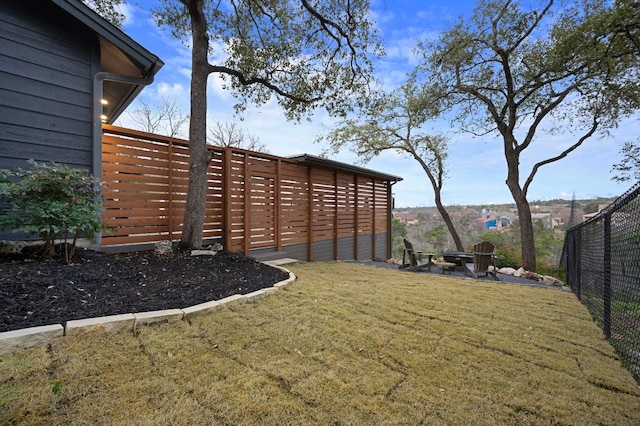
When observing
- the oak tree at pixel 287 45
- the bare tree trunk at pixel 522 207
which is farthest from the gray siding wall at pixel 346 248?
the bare tree trunk at pixel 522 207

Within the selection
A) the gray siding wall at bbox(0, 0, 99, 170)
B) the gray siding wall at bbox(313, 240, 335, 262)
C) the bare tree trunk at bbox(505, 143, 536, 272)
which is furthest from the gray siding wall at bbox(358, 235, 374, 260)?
the gray siding wall at bbox(0, 0, 99, 170)

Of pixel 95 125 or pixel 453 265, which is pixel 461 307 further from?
pixel 95 125

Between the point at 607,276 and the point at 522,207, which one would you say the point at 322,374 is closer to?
the point at 607,276

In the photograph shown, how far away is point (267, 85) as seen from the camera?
5.91 metres

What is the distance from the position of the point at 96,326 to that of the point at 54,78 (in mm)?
3993

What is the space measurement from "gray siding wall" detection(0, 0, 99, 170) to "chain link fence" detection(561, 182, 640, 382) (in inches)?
250

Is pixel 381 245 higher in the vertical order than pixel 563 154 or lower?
lower

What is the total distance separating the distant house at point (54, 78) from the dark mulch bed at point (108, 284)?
1491mm

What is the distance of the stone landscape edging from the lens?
174cm

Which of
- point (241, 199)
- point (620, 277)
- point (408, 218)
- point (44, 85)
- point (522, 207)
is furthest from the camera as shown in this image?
point (408, 218)

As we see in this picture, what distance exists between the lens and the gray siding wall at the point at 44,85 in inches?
144

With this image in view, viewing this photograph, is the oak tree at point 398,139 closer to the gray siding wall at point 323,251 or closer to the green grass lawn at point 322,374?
the gray siding wall at point 323,251

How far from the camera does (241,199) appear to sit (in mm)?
5836

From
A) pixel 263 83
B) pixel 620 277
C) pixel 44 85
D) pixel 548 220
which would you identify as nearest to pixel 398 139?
pixel 263 83
